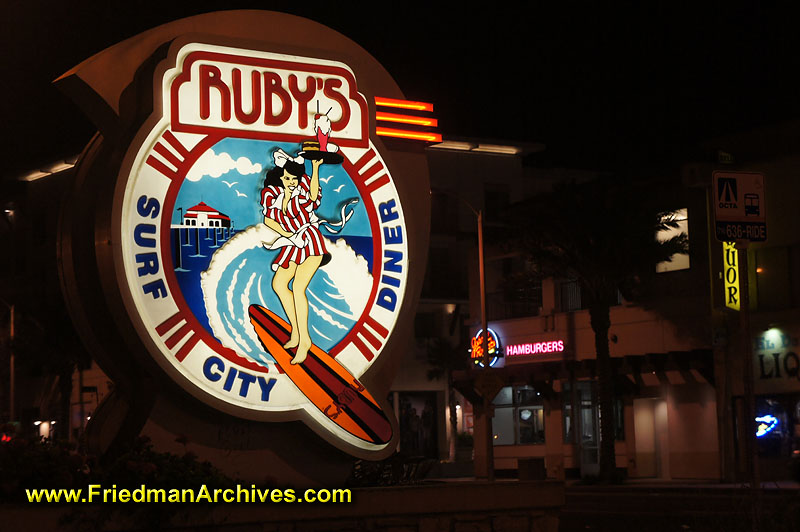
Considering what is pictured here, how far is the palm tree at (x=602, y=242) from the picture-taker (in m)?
39.7

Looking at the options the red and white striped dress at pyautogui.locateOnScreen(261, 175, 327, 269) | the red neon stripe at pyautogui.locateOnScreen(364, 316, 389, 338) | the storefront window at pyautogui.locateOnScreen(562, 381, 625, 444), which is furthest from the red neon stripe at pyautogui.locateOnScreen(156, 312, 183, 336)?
the storefront window at pyautogui.locateOnScreen(562, 381, 625, 444)

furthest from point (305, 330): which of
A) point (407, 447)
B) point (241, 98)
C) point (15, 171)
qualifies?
point (15, 171)

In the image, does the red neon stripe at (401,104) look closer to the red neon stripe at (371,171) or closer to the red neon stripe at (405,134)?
the red neon stripe at (405,134)

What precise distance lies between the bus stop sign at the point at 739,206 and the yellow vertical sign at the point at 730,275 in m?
24.2

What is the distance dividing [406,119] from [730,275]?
26.3 m

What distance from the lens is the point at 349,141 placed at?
13.6 m

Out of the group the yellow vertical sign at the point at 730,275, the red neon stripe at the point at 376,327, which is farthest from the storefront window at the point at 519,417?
the red neon stripe at the point at 376,327

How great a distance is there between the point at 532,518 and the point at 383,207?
161 inches

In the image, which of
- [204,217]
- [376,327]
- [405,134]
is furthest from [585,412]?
[204,217]

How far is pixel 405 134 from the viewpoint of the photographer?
14297 millimetres

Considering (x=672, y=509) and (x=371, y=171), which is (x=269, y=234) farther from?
(x=672, y=509)

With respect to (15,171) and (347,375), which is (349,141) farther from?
(15,171)

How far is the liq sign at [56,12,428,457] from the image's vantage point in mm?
12258

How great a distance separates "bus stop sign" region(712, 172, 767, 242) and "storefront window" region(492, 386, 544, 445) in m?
35.4
